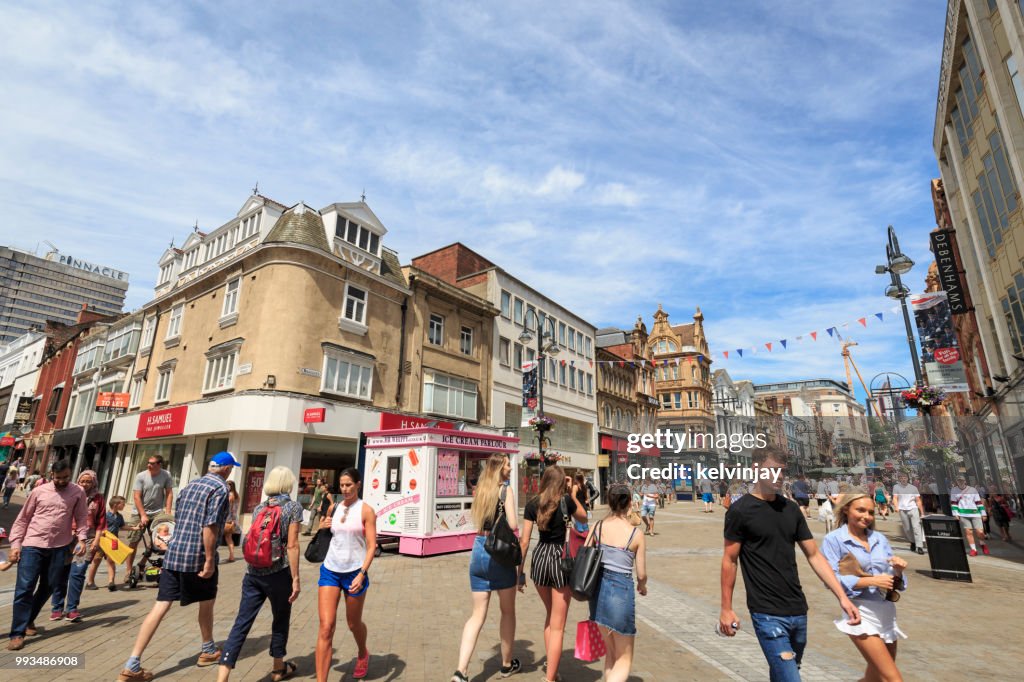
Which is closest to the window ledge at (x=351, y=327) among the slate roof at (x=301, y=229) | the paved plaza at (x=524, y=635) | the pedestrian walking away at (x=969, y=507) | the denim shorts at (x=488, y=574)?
the slate roof at (x=301, y=229)

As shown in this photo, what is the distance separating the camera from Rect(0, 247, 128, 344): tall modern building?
10806 centimetres

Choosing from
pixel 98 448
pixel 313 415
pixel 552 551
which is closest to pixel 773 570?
pixel 552 551

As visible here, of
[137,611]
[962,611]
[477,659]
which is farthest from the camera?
[962,611]

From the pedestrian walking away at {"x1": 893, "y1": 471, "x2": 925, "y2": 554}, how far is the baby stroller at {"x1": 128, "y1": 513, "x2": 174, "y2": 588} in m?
16.0

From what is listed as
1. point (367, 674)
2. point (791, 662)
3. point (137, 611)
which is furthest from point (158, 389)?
point (791, 662)

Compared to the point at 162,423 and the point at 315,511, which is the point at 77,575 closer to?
the point at 315,511

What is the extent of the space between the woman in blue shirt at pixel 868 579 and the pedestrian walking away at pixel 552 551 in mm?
2117

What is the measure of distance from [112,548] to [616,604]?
7713 mm

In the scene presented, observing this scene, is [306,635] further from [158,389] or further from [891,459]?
[158,389]

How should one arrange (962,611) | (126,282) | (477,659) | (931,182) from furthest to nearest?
(126,282), (931,182), (962,611), (477,659)

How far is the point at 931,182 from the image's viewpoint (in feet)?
98.2

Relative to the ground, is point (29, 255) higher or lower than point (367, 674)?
higher

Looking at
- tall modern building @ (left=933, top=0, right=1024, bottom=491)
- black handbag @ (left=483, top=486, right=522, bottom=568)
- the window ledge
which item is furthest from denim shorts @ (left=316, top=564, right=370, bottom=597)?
tall modern building @ (left=933, top=0, right=1024, bottom=491)

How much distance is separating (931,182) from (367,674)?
38380 mm
